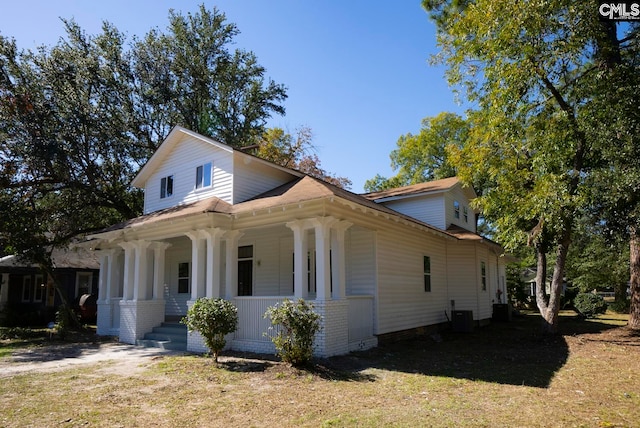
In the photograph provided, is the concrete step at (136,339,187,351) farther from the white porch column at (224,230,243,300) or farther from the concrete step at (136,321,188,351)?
the white porch column at (224,230,243,300)

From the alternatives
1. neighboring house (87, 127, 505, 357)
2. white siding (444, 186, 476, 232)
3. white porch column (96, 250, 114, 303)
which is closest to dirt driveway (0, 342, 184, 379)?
neighboring house (87, 127, 505, 357)

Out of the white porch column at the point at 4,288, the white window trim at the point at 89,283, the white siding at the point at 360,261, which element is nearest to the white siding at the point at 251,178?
the white siding at the point at 360,261

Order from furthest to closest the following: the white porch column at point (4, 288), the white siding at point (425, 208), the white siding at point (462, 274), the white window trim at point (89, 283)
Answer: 1. the white window trim at point (89, 283)
2. the white porch column at point (4, 288)
3. the white siding at point (425, 208)
4. the white siding at point (462, 274)

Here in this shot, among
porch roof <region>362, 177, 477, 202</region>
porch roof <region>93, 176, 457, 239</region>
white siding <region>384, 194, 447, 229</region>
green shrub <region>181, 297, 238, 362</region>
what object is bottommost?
green shrub <region>181, 297, 238, 362</region>

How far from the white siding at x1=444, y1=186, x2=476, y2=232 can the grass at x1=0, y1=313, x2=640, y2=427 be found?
25.8ft

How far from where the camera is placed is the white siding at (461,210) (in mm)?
18031

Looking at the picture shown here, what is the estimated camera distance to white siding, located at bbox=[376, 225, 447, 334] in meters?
12.6

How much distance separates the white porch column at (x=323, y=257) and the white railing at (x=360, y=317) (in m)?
1.17

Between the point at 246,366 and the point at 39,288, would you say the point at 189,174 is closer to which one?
the point at 246,366

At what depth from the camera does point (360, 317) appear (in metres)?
11.5

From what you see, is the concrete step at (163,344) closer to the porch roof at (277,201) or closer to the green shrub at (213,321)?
the green shrub at (213,321)

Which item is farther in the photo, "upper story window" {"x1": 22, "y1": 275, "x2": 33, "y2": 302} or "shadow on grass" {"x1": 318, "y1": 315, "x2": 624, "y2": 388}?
"upper story window" {"x1": 22, "y1": 275, "x2": 33, "y2": 302}

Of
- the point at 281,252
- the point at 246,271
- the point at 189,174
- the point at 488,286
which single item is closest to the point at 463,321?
the point at 488,286

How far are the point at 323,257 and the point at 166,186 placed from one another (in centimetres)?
793
